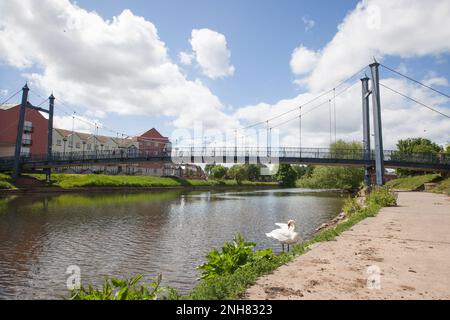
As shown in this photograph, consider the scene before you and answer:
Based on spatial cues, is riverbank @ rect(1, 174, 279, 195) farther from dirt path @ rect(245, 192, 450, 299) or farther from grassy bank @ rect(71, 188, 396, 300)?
dirt path @ rect(245, 192, 450, 299)

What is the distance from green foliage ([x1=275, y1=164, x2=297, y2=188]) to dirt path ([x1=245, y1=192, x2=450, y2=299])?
86.6m

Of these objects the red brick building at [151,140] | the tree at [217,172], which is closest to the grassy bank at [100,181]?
the red brick building at [151,140]

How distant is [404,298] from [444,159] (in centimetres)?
4632

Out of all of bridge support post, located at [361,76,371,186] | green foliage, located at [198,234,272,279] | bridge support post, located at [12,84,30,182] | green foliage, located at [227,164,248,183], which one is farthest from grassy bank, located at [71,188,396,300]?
green foliage, located at [227,164,248,183]

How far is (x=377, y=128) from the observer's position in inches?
1220

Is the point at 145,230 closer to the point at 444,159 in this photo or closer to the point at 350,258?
the point at 350,258

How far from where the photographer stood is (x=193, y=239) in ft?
40.9

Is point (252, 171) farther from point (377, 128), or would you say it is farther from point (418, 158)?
point (377, 128)

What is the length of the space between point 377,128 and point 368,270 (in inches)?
1152

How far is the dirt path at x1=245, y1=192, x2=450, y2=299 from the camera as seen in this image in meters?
4.34

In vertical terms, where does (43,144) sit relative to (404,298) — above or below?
above
